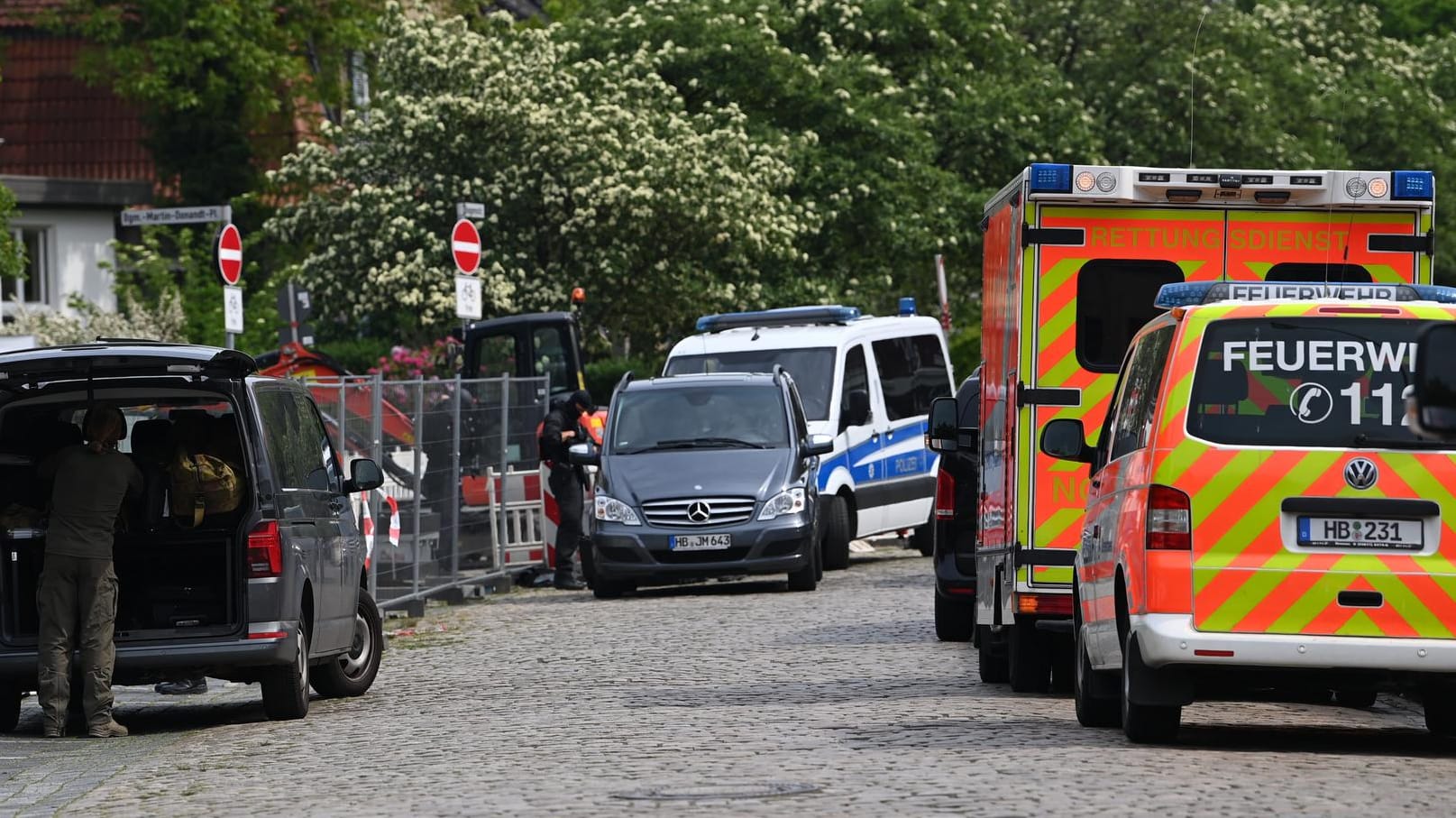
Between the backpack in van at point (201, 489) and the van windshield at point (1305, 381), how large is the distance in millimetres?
5463

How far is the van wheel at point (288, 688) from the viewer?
13.1 m

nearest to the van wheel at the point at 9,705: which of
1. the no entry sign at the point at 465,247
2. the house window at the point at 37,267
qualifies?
the no entry sign at the point at 465,247

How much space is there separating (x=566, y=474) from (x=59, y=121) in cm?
3398

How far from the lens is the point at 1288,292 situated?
425 inches

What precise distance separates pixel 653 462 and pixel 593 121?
687 inches

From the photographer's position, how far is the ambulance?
13.1 meters

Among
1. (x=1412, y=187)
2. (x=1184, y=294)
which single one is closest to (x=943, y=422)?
(x=1412, y=187)

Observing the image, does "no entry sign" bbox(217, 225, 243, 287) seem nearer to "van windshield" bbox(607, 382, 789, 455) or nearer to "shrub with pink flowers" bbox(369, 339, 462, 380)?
"van windshield" bbox(607, 382, 789, 455)

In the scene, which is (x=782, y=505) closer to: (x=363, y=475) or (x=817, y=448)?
(x=817, y=448)

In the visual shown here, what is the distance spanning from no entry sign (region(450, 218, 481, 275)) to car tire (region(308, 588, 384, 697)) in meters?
10.3

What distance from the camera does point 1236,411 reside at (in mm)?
10133

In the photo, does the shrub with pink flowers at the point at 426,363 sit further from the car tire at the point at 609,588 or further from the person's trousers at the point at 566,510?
the car tire at the point at 609,588

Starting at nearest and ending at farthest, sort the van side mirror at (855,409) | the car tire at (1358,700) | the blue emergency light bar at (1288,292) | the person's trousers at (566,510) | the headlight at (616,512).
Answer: the blue emergency light bar at (1288,292) < the car tire at (1358,700) < the headlight at (616,512) < the person's trousers at (566,510) < the van side mirror at (855,409)

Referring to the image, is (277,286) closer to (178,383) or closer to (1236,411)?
(178,383)
